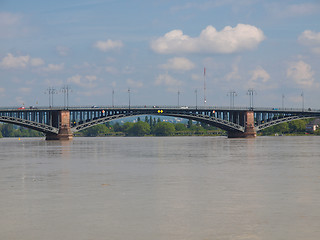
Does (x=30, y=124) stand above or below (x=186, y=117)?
below


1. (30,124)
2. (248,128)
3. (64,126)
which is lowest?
(248,128)

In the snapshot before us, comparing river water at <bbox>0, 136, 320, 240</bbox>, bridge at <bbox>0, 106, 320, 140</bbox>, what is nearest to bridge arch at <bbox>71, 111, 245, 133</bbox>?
bridge at <bbox>0, 106, 320, 140</bbox>

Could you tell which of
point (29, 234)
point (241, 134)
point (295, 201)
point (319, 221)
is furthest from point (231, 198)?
point (241, 134)

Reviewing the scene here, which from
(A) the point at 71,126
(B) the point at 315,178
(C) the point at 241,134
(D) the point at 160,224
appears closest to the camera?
(D) the point at 160,224

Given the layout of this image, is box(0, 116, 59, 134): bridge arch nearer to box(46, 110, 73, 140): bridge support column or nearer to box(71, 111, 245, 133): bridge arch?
box(46, 110, 73, 140): bridge support column

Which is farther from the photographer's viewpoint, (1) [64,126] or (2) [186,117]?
(2) [186,117]

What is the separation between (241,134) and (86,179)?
526ft

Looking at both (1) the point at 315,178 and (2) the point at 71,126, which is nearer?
(1) the point at 315,178

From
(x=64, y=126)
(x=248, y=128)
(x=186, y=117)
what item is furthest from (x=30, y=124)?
(x=248, y=128)

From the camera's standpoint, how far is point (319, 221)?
1998 centimetres

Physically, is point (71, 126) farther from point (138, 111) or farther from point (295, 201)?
point (295, 201)

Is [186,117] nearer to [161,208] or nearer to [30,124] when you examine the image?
[30,124]

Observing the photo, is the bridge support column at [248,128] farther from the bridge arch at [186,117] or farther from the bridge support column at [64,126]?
the bridge support column at [64,126]

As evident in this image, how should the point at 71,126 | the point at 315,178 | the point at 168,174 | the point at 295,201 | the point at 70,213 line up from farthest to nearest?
the point at 71,126, the point at 168,174, the point at 315,178, the point at 295,201, the point at 70,213
